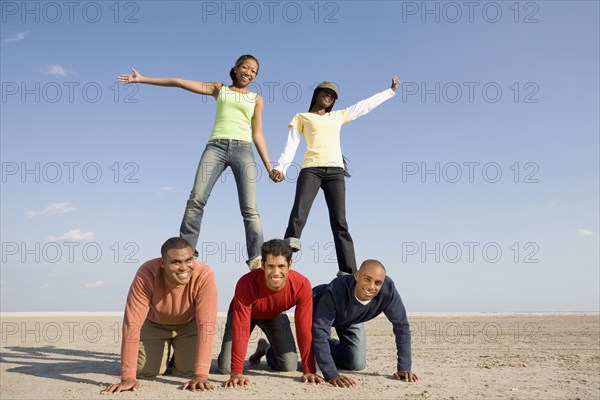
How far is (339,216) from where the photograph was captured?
711 cm

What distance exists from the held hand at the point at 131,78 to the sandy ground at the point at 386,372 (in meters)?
3.65

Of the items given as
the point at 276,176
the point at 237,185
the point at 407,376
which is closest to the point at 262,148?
the point at 276,176

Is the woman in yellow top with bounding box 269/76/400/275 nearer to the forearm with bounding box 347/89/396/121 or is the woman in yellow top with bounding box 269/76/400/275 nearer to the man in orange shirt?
the forearm with bounding box 347/89/396/121

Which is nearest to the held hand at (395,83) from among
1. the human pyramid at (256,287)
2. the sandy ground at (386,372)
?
the human pyramid at (256,287)

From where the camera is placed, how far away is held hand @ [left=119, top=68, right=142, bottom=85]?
7.10m

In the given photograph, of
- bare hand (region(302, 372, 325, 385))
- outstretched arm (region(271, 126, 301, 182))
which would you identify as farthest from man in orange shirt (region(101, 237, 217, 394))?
outstretched arm (region(271, 126, 301, 182))

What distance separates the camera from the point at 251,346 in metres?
9.55

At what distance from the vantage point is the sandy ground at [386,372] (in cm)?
552

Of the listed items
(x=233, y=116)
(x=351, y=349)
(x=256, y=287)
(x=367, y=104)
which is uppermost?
(x=367, y=104)

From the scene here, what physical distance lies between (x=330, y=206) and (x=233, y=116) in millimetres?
1713

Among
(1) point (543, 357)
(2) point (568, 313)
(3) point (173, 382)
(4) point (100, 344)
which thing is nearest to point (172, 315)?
(3) point (173, 382)

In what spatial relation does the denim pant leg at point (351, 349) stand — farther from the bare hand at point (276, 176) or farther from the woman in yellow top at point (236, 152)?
the bare hand at point (276, 176)

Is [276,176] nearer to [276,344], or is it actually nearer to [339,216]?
[339,216]

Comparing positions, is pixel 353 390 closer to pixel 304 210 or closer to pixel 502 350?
pixel 304 210
